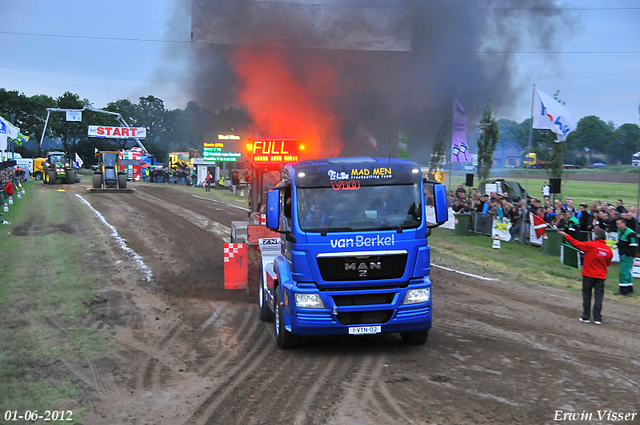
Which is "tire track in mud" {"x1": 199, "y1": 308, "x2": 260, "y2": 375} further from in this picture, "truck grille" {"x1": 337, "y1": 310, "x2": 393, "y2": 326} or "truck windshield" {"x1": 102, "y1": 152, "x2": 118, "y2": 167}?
"truck windshield" {"x1": 102, "y1": 152, "x2": 118, "y2": 167}

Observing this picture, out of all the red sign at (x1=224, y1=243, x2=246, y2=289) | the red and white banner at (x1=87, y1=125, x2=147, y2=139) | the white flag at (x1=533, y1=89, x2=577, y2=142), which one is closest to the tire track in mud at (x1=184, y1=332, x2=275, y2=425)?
the red sign at (x1=224, y1=243, x2=246, y2=289)

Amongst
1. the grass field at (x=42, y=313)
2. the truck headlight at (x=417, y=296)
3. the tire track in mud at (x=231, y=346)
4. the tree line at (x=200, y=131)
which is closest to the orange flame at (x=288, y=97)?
the tree line at (x=200, y=131)

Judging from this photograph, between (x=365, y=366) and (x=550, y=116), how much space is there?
43.9 feet

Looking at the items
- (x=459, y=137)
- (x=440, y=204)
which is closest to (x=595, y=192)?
(x=459, y=137)

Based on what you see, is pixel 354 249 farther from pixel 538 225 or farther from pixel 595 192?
pixel 595 192

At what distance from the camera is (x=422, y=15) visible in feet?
109

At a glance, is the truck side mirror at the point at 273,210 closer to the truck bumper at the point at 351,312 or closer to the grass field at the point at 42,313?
the truck bumper at the point at 351,312

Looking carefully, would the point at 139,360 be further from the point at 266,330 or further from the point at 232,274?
the point at 232,274

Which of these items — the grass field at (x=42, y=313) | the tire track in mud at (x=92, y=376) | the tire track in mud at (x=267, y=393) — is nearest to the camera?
the tire track in mud at (x=267, y=393)

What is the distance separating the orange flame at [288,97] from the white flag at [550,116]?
49.2 feet

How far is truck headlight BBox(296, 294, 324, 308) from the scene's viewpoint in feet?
23.8

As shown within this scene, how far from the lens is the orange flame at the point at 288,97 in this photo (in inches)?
1239

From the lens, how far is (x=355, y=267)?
7.22 m

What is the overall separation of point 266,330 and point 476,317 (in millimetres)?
3596
